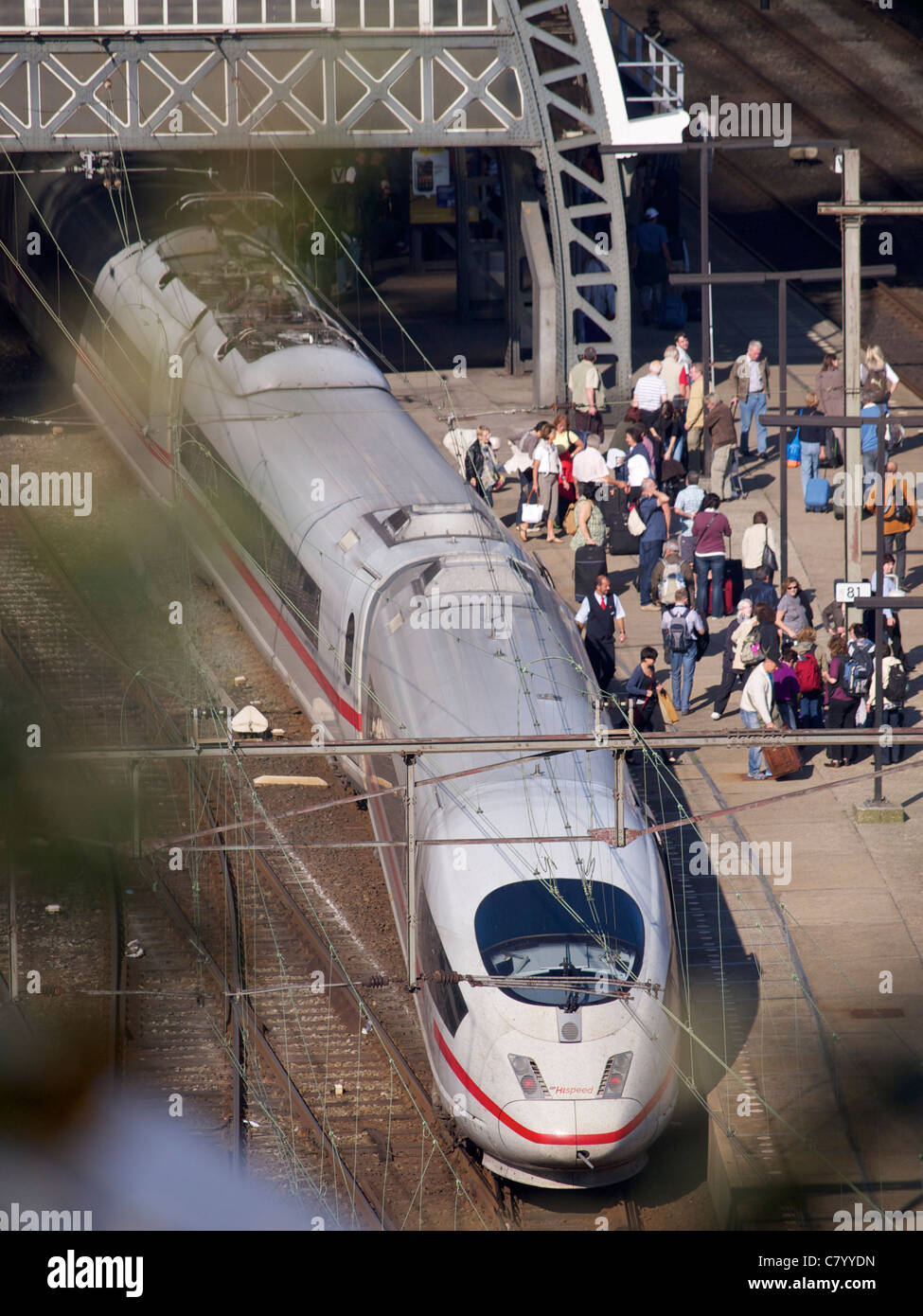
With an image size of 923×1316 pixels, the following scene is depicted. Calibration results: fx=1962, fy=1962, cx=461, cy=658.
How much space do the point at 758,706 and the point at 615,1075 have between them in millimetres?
8155

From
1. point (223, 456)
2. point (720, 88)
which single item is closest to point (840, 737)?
point (223, 456)

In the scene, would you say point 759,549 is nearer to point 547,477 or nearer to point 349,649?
point 547,477

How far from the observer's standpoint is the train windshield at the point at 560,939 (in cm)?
1573

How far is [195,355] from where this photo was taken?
27.0m

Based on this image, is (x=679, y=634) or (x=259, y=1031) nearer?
(x=259, y=1031)

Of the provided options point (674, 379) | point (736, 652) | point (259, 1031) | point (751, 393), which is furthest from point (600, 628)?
point (751, 393)

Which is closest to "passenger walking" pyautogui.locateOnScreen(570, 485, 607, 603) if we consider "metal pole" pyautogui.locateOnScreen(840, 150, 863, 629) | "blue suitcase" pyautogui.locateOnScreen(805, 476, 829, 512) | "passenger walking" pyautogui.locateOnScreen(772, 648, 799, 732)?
"passenger walking" pyautogui.locateOnScreen(772, 648, 799, 732)

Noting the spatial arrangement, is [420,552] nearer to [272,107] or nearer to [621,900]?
[621,900]

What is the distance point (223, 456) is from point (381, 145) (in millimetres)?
8829

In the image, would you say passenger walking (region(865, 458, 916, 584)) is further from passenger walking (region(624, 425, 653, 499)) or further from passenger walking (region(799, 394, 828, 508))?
passenger walking (region(624, 425, 653, 499))

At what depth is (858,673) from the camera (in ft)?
75.9

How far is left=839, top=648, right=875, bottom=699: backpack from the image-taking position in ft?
75.8

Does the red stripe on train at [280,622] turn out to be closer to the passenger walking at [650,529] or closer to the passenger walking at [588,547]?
the passenger walking at [588,547]

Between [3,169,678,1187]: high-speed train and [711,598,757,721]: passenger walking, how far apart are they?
12.6ft
